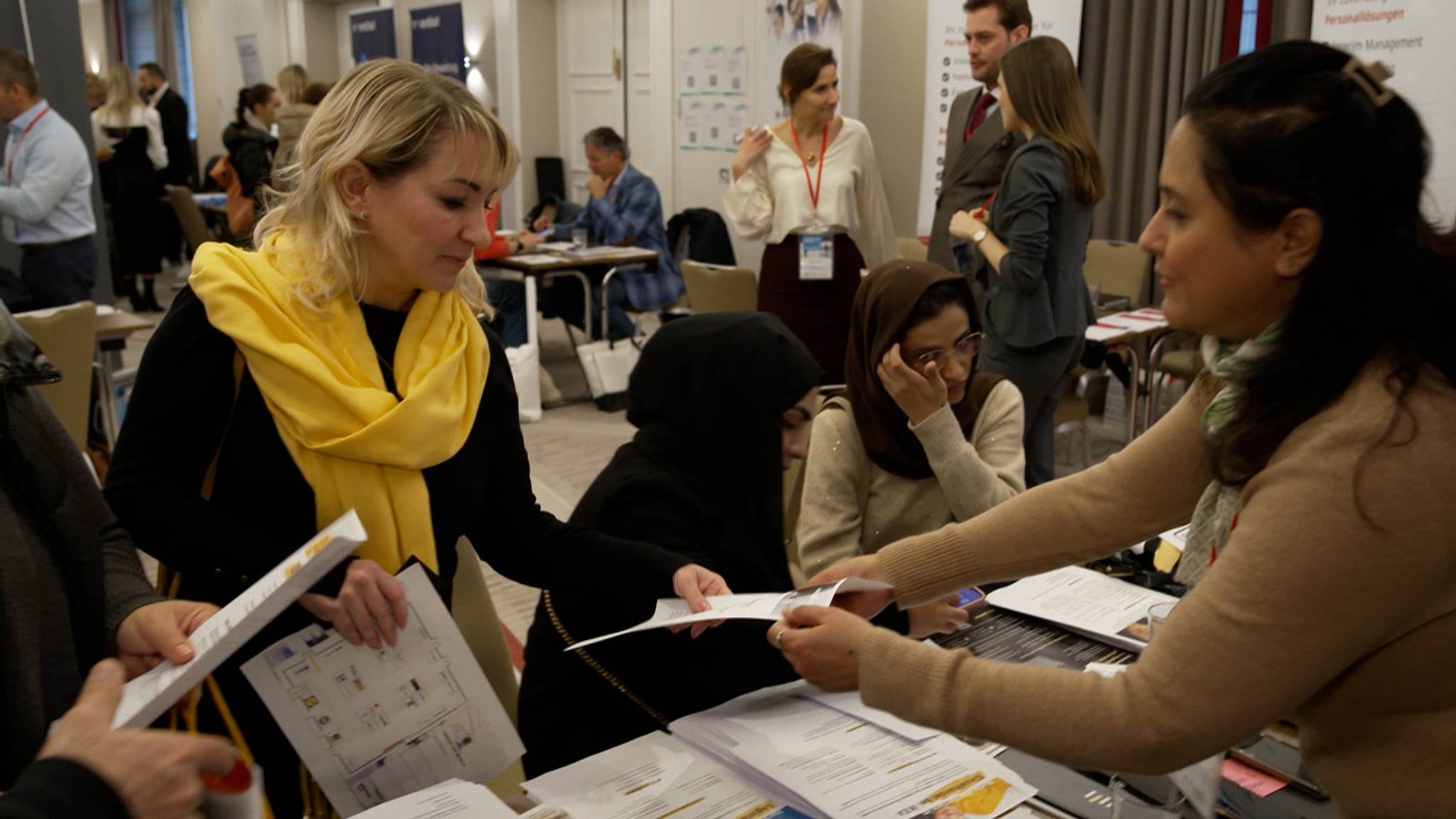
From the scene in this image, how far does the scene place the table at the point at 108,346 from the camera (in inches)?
166

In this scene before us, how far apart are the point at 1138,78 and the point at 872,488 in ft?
14.2

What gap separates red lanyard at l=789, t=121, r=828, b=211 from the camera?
4836 mm

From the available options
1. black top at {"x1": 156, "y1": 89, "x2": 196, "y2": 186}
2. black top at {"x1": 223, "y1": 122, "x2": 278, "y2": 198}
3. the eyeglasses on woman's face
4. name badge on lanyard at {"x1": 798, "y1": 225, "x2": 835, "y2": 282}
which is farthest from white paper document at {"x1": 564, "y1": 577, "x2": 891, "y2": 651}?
black top at {"x1": 156, "y1": 89, "x2": 196, "y2": 186}

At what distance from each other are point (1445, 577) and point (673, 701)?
1.05 m

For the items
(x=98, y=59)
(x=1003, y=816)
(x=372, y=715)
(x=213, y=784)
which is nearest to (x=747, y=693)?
(x=1003, y=816)

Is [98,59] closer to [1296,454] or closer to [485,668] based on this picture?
[485,668]

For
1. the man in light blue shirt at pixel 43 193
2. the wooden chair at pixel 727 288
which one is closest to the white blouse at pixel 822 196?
the wooden chair at pixel 727 288

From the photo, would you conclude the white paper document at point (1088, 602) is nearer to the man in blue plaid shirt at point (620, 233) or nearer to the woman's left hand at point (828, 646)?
the woman's left hand at point (828, 646)

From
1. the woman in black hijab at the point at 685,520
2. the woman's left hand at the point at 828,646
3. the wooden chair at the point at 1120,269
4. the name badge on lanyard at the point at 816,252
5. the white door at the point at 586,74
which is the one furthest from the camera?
the white door at the point at 586,74

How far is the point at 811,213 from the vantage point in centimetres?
481

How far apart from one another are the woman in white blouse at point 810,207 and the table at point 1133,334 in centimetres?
101

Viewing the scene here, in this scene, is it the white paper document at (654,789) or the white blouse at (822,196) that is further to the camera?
the white blouse at (822,196)

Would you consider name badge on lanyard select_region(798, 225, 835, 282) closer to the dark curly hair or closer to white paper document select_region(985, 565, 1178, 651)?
white paper document select_region(985, 565, 1178, 651)

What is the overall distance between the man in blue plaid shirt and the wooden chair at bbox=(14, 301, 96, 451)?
299cm
